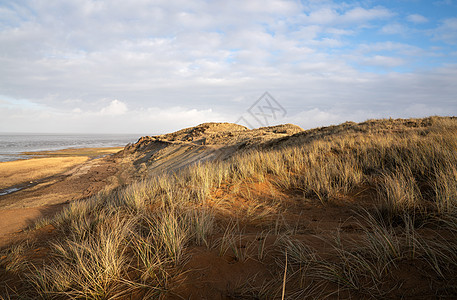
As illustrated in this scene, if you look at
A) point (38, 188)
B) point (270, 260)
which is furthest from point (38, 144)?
point (270, 260)

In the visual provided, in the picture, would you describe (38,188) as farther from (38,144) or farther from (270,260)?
(38,144)

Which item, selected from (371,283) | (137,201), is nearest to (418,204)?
(371,283)

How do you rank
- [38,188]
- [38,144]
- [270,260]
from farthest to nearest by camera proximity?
[38,144] < [38,188] < [270,260]

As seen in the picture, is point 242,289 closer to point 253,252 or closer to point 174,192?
point 253,252

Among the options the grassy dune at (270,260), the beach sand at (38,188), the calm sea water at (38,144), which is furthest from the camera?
the calm sea water at (38,144)

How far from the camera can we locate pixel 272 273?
237 centimetres

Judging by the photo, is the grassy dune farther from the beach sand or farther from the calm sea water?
the calm sea water

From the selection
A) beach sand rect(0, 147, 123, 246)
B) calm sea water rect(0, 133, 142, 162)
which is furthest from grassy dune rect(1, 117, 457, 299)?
calm sea water rect(0, 133, 142, 162)

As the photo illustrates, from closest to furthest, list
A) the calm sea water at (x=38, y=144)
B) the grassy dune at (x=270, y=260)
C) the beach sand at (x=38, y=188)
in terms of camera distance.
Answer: the grassy dune at (x=270, y=260), the beach sand at (x=38, y=188), the calm sea water at (x=38, y=144)

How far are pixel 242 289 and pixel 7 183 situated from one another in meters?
20.1

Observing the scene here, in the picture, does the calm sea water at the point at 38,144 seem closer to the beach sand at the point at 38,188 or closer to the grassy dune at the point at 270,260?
the beach sand at the point at 38,188

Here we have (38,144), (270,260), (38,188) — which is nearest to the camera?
(270,260)

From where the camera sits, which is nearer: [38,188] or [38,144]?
[38,188]

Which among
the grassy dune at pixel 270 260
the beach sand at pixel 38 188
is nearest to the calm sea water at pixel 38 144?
the beach sand at pixel 38 188
